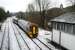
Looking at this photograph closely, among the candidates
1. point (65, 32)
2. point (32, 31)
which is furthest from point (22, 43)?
point (65, 32)

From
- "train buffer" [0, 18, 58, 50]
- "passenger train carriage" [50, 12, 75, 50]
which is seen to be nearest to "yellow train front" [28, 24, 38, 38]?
"train buffer" [0, 18, 58, 50]

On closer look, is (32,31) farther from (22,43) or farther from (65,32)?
(65,32)

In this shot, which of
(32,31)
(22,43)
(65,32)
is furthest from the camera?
(32,31)

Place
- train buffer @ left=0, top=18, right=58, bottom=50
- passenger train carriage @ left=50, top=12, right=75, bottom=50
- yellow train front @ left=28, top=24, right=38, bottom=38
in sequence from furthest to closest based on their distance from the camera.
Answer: yellow train front @ left=28, top=24, right=38, bottom=38 < train buffer @ left=0, top=18, right=58, bottom=50 < passenger train carriage @ left=50, top=12, right=75, bottom=50

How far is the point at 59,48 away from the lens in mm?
17938

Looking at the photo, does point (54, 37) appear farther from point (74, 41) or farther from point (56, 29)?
point (74, 41)

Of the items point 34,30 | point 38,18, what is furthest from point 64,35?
point 38,18

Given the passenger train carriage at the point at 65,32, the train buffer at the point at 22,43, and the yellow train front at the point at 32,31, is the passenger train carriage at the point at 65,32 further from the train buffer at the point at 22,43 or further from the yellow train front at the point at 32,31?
the yellow train front at the point at 32,31

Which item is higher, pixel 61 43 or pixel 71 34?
pixel 71 34

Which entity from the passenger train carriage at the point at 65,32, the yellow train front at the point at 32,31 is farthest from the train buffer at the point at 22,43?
the passenger train carriage at the point at 65,32

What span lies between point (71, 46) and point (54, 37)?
18.4 ft

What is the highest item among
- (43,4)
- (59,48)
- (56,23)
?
(43,4)

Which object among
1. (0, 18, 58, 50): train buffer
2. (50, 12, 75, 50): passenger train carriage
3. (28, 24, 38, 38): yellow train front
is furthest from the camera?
(28, 24, 38, 38): yellow train front

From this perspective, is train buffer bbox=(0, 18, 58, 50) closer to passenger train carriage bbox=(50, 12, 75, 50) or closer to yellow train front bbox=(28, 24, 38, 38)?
yellow train front bbox=(28, 24, 38, 38)
